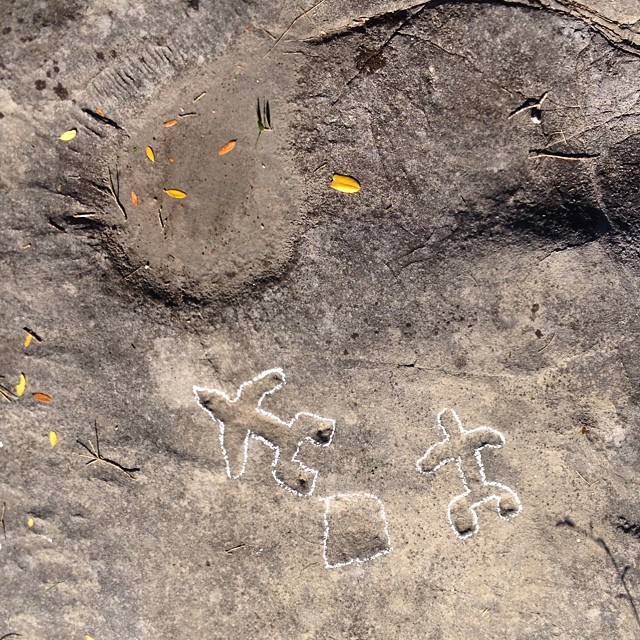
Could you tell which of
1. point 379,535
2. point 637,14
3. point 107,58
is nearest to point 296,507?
point 379,535

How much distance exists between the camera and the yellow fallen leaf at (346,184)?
3359mm

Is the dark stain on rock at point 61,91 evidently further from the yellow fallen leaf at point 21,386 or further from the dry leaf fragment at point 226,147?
the yellow fallen leaf at point 21,386

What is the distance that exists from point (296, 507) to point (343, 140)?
2.29 meters

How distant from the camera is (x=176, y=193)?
347 cm

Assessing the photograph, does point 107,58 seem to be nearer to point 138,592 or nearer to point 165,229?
point 165,229

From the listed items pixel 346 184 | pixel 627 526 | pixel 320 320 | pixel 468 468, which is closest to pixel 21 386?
pixel 320 320

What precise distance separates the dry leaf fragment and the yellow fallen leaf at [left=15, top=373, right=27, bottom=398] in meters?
1.85

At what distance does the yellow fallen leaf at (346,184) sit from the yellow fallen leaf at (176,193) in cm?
95

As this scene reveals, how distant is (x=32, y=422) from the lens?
348 cm

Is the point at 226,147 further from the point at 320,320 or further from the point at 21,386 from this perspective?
the point at 21,386

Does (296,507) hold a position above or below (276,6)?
below

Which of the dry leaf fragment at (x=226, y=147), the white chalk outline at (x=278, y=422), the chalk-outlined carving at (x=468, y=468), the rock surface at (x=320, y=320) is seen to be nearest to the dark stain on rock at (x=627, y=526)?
the rock surface at (x=320, y=320)

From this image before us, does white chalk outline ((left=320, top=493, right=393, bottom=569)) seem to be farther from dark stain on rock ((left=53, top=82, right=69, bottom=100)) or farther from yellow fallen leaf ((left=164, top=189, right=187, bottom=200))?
dark stain on rock ((left=53, top=82, right=69, bottom=100))

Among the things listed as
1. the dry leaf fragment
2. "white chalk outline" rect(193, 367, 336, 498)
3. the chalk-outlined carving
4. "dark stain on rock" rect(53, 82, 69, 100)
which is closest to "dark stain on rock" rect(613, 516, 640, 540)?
the chalk-outlined carving
